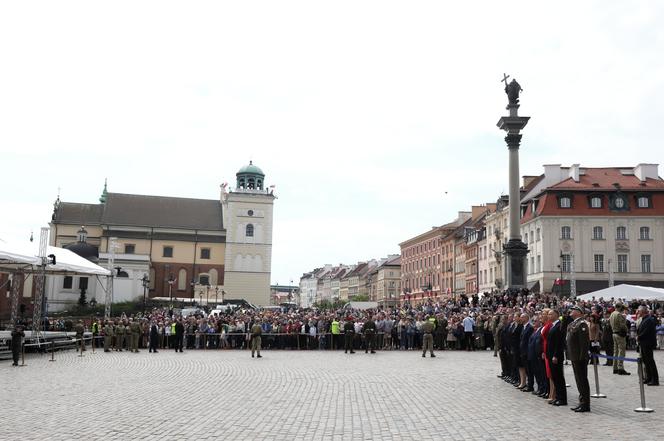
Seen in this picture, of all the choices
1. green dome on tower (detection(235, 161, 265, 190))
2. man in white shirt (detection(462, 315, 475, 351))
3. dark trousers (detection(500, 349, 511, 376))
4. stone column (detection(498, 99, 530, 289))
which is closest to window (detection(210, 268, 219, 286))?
green dome on tower (detection(235, 161, 265, 190))

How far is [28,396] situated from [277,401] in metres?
5.04

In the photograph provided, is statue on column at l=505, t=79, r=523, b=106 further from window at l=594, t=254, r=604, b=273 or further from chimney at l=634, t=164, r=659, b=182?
chimney at l=634, t=164, r=659, b=182

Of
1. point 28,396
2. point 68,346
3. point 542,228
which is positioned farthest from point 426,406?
point 542,228

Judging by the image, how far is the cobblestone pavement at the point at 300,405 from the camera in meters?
9.02

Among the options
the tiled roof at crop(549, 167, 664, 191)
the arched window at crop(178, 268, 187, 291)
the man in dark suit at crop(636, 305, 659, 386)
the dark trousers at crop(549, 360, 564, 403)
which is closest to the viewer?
the dark trousers at crop(549, 360, 564, 403)

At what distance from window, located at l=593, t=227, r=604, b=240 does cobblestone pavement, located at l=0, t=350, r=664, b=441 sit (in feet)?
145

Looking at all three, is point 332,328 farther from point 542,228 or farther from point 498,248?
point 498,248

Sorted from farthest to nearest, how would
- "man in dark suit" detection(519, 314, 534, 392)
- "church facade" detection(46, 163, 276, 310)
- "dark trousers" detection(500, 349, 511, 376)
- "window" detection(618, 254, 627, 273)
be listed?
"church facade" detection(46, 163, 276, 310) < "window" detection(618, 254, 627, 273) < "dark trousers" detection(500, 349, 511, 376) < "man in dark suit" detection(519, 314, 534, 392)

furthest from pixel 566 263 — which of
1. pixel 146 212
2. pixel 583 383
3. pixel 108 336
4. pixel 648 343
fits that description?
pixel 146 212

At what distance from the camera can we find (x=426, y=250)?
10206cm

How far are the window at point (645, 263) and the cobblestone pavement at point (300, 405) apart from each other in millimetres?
45161

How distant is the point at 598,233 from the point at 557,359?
172ft

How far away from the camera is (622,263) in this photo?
5950cm

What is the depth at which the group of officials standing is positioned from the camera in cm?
1142
